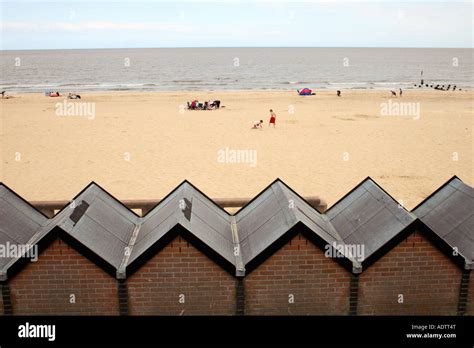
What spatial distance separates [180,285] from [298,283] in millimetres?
1519

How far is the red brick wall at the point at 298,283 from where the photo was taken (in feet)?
18.8

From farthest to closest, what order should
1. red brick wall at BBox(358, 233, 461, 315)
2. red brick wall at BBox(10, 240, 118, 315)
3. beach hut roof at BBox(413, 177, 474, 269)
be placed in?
beach hut roof at BBox(413, 177, 474, 269), red brick wall at BBox(358, 233, 461, 315), red brick wall at BBox(10, 240, 118, 315)

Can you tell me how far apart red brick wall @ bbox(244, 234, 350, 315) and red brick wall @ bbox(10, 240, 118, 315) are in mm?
1820

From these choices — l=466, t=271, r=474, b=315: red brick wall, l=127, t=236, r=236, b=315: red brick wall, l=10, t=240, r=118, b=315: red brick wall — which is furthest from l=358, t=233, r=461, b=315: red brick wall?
l=10, t=240, r=118, b=315: red brick wall

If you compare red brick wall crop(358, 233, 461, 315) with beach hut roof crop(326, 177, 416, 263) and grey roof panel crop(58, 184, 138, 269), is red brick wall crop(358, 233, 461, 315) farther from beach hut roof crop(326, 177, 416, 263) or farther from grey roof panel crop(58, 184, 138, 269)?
grey roof panel crop(58, 184, 138, 269)

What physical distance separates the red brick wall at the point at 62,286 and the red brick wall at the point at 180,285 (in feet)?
1.12

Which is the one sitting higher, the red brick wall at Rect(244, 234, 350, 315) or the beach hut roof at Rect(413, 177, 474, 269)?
the beach hut roof at Rect(413, 177, 474, 269)

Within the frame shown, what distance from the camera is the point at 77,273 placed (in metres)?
5.69

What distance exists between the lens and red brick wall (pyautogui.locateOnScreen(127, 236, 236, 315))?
571cm

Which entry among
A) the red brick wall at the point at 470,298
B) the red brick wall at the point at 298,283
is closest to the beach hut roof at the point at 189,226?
the red brick wall at the point at 298,283

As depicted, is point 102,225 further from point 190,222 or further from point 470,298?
point 470,298
